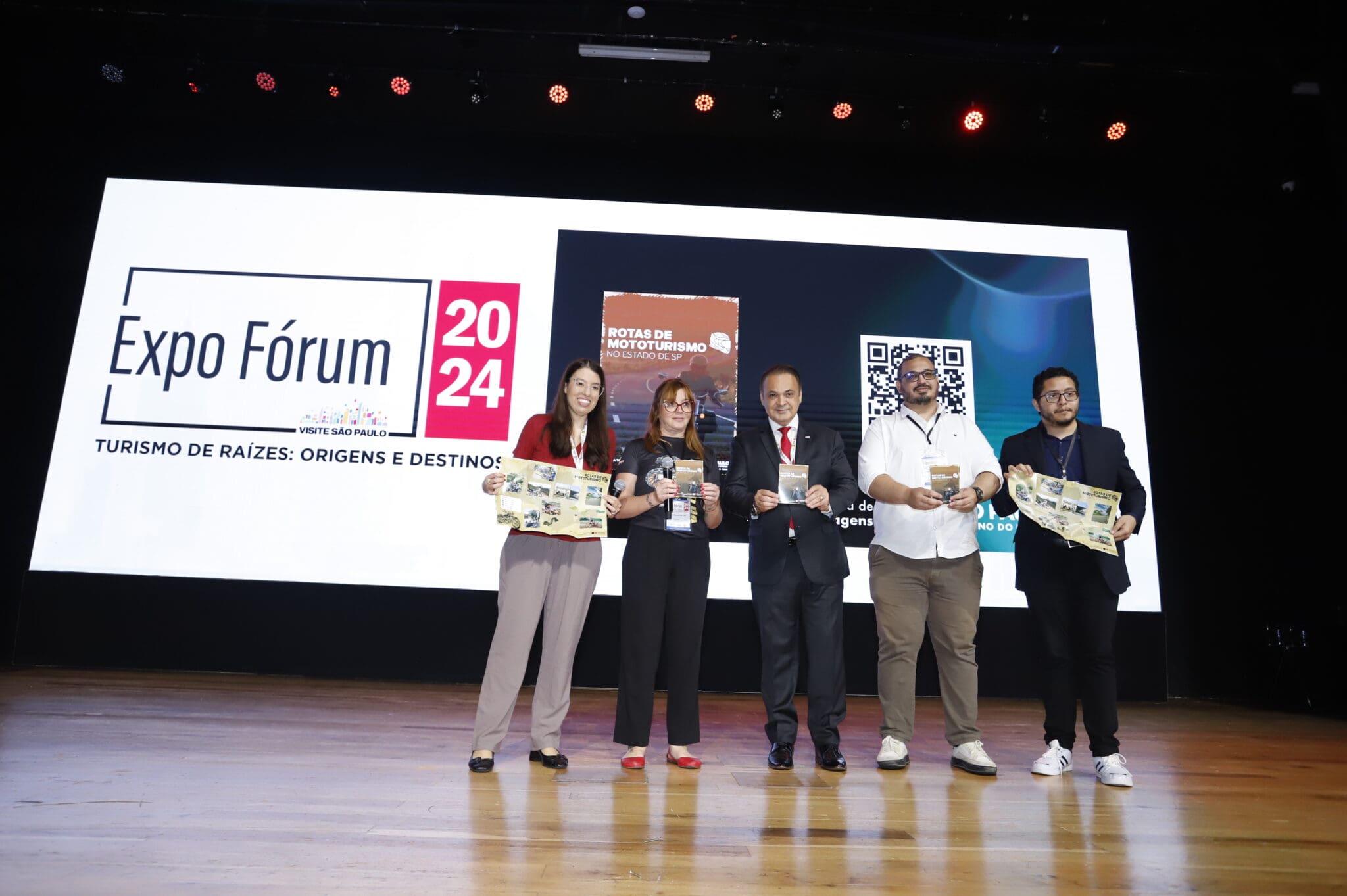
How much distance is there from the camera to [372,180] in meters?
5.46

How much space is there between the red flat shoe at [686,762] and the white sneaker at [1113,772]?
150 centimetres

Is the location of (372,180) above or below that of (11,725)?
above

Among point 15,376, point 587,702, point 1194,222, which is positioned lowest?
point 587,702

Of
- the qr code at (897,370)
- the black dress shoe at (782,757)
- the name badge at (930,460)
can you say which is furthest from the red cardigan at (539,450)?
the qr code at (897,370)

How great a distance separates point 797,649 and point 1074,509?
121 cm

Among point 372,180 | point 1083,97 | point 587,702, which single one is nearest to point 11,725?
point 587,702

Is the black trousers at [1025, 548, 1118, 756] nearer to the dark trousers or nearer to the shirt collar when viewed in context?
the shirt collar

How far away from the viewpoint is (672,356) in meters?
5.05

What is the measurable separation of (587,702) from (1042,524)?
2707 mm

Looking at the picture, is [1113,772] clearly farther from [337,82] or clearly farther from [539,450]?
[337,82]

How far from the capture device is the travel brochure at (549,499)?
2779 mm

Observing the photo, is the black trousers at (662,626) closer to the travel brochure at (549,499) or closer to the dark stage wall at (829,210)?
the travel brochure at (549,499)

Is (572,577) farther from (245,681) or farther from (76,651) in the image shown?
(76,651)

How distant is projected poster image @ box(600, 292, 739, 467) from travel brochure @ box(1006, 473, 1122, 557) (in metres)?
2.16
